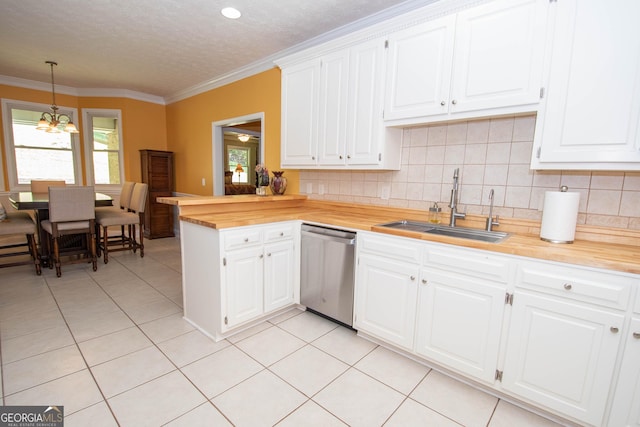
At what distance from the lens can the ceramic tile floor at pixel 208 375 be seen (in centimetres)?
156

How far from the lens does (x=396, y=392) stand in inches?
68.8

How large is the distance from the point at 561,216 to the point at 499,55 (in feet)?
3.37

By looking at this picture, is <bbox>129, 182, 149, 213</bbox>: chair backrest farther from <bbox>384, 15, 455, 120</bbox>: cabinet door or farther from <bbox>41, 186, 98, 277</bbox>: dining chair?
<bbox>384, 15, 455, 120</bbox>: cabinet door

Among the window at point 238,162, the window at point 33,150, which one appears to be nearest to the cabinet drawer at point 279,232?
the window at point 33,150

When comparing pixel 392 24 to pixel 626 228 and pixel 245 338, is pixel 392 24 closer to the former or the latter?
pixel 626 228

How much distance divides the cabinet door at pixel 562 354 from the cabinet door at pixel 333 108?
1762mm

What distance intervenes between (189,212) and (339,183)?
57.7 inches

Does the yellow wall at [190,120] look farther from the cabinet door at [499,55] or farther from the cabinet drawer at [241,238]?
the cabinet door at [499,55]

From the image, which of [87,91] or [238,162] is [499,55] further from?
[238,162]

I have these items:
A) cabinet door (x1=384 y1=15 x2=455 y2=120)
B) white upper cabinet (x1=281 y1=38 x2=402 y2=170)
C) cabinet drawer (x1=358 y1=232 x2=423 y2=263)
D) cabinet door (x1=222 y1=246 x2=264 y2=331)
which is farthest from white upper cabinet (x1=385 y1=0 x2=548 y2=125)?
cabinet door (x1=222 y1=246 x2=264 y2=331)

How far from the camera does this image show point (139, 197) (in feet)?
14.0

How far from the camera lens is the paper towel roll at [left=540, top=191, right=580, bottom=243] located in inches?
65.7

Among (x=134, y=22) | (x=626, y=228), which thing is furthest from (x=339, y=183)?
(x=134, y=22)
